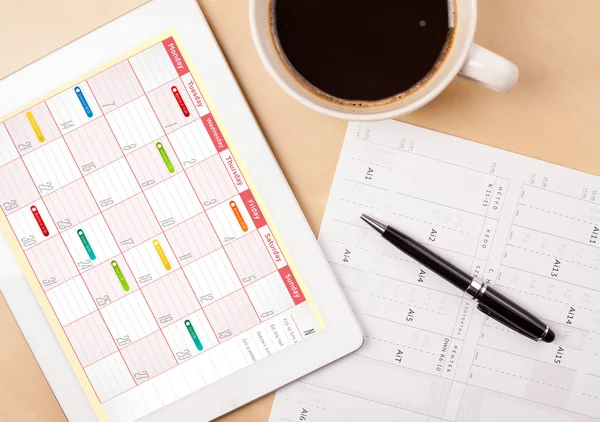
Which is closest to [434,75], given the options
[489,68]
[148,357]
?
[489,68]

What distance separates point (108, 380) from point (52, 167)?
223 mm

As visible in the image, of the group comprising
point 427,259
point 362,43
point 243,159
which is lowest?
point 427,259

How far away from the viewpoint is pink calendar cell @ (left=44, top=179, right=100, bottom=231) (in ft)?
1.92

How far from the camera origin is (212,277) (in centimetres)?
Result: 58

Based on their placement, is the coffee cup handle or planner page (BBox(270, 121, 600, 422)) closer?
the coffee cup handle

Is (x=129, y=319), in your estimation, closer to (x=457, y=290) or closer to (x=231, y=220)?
(x=231, y=220)

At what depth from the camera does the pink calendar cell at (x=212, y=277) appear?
582 millimetres

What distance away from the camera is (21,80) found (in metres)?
0.58

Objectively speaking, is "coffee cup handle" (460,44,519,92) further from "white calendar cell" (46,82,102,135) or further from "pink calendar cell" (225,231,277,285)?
"white calendar cell" (46,82,102,135)

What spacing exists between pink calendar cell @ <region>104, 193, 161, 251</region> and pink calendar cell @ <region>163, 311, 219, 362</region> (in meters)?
0.09

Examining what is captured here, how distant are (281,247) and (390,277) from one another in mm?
114

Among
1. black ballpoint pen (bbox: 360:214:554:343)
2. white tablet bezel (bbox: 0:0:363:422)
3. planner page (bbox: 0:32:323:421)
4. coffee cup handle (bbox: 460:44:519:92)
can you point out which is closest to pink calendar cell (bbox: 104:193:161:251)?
planner page (bbox: 0:32:323:421)

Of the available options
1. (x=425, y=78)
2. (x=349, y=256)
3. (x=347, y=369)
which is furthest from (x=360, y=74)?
(x=347, y=369)

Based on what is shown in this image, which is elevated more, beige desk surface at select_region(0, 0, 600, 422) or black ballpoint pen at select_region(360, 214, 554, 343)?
beige desk surface at select_region(0, 0, 600, 422)
